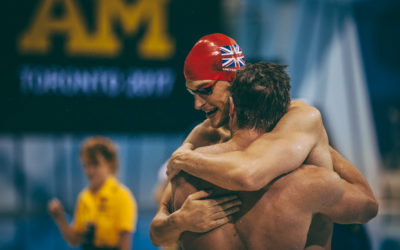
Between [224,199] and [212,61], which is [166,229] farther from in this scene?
[212,61]

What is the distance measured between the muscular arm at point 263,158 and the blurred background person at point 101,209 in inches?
84.5

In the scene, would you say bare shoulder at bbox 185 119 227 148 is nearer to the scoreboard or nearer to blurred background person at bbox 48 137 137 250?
blurred background person at bbox 48 137 137 250

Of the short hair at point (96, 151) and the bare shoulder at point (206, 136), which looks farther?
the short hair at point (96, 151)

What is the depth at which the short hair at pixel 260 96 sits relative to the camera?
2.08m

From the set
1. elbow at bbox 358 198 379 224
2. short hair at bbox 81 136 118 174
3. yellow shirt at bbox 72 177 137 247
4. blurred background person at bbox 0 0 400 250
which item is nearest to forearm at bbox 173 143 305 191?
elbow at bbox 358 198 379 224

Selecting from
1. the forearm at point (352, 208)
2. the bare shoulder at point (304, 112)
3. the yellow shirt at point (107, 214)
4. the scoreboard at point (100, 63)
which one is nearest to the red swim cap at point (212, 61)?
the bare shoulder at point (304, 112)

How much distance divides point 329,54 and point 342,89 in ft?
2.54

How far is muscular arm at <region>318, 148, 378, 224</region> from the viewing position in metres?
2.14

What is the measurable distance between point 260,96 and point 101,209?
2.58m

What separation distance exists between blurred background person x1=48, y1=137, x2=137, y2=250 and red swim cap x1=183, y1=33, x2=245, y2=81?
6.94ft

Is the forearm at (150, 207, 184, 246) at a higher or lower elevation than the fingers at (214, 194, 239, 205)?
lower

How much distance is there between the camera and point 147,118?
839 cm

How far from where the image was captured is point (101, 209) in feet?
13.7

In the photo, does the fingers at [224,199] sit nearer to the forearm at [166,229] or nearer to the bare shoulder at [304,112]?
the forearm at [166,229]
